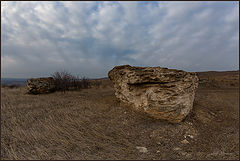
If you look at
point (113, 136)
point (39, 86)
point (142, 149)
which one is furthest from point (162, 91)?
point (39, 86)

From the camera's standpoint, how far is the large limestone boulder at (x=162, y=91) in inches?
186

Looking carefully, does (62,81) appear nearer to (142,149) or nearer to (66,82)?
(66,82)

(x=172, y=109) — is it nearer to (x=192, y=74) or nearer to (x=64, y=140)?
(x=192, y=74)

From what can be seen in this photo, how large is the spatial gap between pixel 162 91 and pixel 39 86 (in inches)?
463

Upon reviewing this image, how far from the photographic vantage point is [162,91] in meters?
4.78

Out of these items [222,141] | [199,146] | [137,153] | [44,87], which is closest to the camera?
[137,153]

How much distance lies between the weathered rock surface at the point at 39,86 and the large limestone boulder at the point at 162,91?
10.1 metres

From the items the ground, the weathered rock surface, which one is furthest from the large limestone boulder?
the weathered rock surface

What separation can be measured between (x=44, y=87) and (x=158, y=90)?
1151 centimetres

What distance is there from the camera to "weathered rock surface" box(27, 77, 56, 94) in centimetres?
1084

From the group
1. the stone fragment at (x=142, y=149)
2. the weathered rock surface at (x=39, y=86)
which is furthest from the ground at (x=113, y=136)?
the weathered rock surface at (x=39, y=86)

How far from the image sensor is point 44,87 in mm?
11352

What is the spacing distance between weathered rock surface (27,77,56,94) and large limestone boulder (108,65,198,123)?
10117 mm

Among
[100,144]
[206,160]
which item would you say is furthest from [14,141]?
[206,160]
